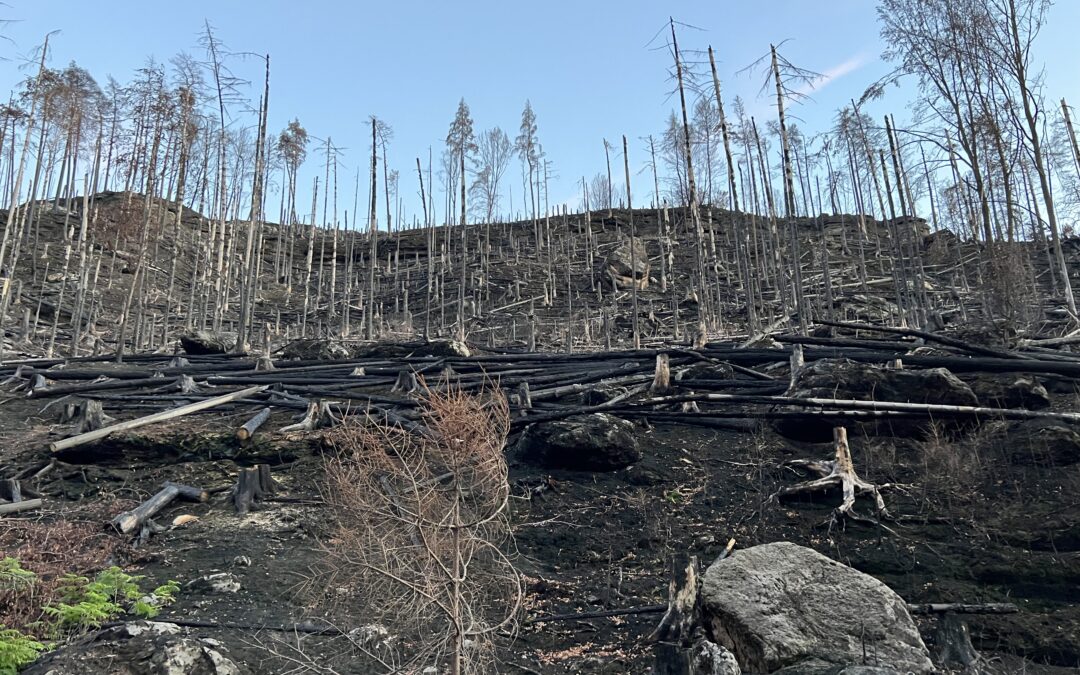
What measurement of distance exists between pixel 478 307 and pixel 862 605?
24657 millimetres

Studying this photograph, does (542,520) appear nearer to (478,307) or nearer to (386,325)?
(386,325)

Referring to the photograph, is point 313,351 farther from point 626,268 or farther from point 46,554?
point 626,268

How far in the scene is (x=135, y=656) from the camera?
3.90 meters

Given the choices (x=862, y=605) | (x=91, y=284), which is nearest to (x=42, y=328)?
(x=91, y=284)

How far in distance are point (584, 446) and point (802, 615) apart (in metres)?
4.04

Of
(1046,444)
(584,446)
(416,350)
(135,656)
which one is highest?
(416,350)

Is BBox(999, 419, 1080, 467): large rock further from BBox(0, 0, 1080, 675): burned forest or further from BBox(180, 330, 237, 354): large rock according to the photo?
BBox(180, 330, 237, 354): large rock

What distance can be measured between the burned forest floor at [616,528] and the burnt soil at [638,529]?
0.02 metres

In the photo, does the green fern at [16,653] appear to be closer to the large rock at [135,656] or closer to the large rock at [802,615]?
the large rock at [135,656]

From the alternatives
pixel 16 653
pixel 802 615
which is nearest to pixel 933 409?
pixel 802 615

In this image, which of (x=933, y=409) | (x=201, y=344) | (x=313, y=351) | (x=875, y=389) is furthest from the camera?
(x=201, y=344)

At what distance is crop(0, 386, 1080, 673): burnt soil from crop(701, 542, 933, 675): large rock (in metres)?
0.65

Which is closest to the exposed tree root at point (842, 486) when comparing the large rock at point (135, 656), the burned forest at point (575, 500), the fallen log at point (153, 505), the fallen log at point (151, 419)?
the burned forest at point (575, 500)

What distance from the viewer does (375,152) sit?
113 ft
